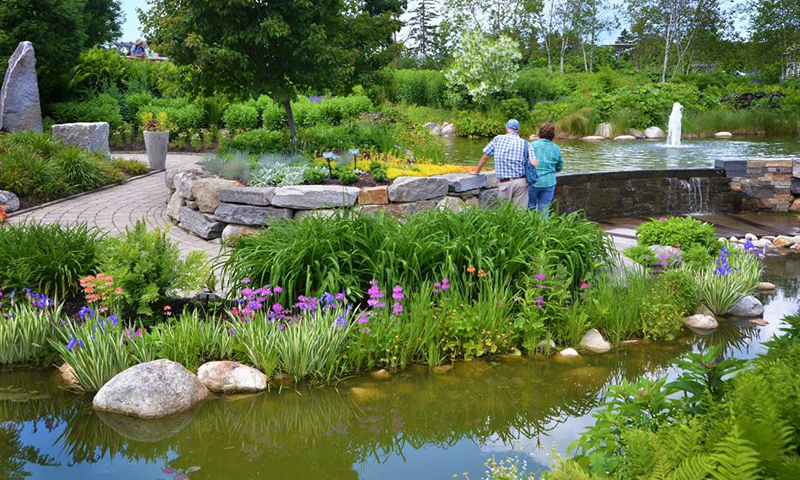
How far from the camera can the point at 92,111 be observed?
1691cm

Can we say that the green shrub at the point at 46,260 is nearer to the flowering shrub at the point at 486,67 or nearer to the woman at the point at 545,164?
the woman at the point at 545,164

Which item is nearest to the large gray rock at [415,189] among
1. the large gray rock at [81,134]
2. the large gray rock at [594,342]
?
the large gray rock at [594,342]

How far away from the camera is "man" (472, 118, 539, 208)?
862 centimetres

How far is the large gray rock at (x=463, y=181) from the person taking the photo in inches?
344

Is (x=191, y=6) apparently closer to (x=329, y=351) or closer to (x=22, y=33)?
(x=329, y=351)

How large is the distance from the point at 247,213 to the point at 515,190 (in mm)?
3218

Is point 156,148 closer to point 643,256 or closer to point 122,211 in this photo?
point 122,211

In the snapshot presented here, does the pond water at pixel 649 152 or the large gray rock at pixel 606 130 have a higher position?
the large gray rock at pixel 606 130

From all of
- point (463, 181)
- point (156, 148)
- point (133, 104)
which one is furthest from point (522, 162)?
point (133, 104)

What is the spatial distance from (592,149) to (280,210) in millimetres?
13388

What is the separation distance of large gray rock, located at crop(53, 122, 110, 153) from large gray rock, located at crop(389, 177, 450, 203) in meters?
7.25

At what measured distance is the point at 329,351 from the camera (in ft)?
16.4

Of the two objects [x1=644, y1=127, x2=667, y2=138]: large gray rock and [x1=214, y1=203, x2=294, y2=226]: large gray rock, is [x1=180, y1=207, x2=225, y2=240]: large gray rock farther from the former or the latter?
[x1=644, y1=127, x2=667, y2=138]: large gray rock

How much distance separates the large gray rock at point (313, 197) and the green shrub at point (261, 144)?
230 centimetres
